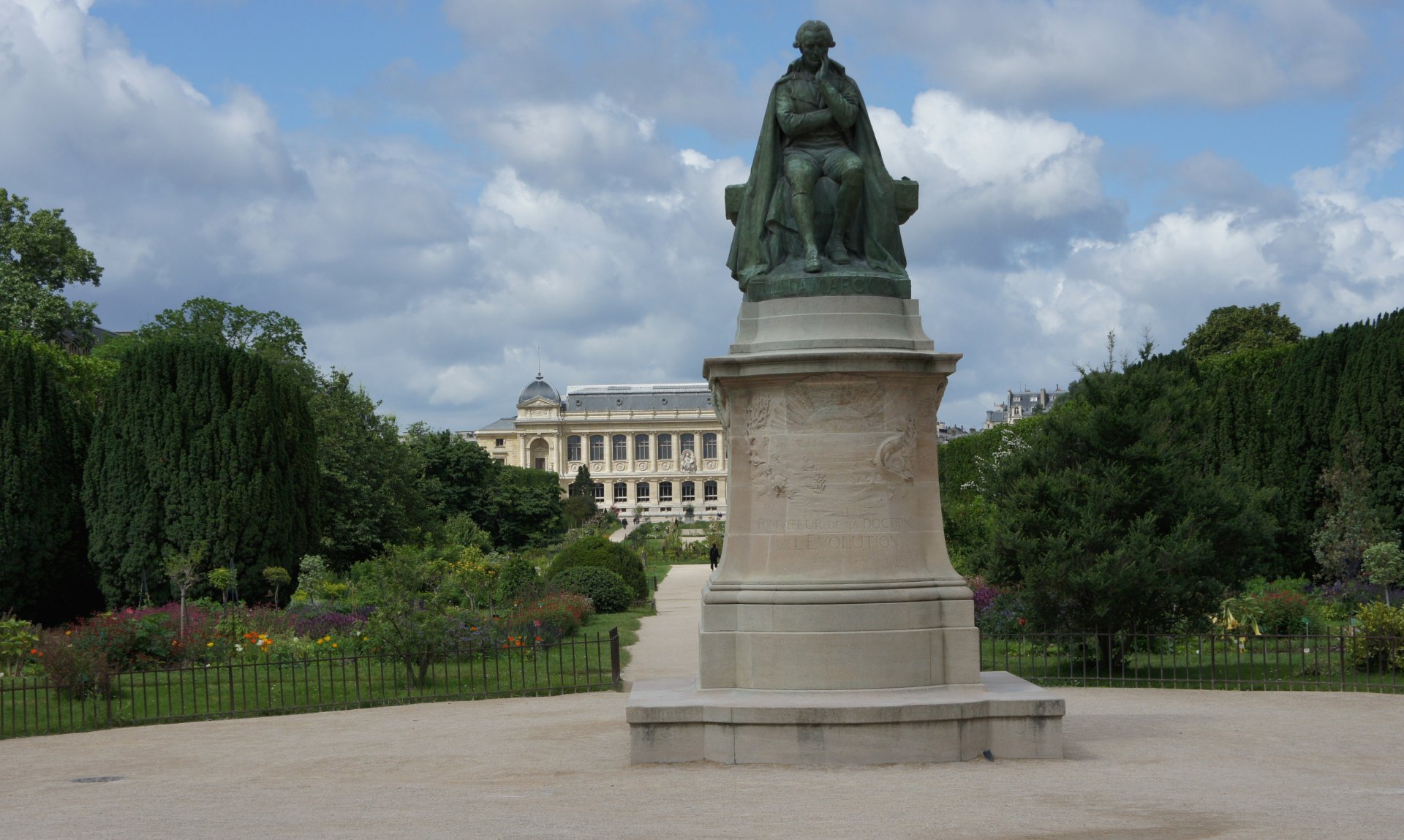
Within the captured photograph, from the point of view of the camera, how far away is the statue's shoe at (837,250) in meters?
11.7

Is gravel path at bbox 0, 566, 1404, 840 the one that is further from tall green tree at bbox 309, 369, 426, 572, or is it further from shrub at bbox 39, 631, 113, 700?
tall green tree at bbox 309, 369, 426, 572

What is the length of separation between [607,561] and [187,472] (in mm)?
9370

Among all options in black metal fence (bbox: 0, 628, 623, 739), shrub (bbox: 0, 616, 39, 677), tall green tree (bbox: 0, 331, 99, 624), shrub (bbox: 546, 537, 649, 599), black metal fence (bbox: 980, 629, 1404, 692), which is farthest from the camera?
shrub (bbox: 546, 537, 649, 599)

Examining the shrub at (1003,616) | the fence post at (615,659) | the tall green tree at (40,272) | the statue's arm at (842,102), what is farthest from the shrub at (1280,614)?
the tall green tree at (40,272)

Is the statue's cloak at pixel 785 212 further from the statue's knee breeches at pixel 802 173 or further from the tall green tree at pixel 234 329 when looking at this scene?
the tall green tree at pixel 234 329

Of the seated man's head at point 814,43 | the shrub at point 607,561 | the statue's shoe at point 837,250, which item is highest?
the seated man's head at point 814,43

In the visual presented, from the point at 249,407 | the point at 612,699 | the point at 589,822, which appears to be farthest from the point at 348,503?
the point at 589,822

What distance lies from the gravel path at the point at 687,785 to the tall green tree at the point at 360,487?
75.6 ft

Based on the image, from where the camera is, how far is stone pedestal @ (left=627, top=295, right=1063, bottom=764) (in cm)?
1041

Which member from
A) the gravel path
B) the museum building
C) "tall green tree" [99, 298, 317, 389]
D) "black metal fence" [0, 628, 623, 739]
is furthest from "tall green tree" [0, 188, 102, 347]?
the museum building

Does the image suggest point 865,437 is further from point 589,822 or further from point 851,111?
point 589,822

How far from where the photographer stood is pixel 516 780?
10.1 metres

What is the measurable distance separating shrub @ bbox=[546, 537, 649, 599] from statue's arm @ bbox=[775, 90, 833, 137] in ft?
68.9

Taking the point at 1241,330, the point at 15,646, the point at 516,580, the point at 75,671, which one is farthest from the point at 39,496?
the point at 1241,330
